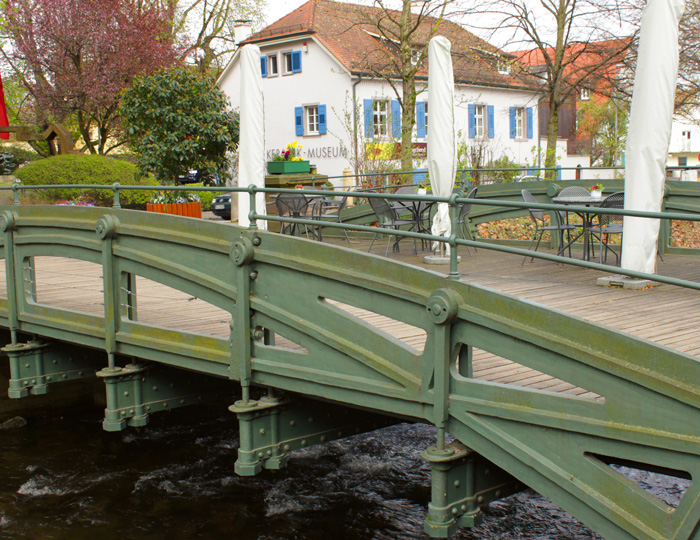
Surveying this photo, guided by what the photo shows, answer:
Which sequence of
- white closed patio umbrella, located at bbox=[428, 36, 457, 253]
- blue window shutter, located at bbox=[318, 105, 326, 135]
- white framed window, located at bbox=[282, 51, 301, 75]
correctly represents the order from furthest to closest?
1. white framed window, located at bbox=[282, 51, 301, 75]
2. blue window shutter, located at bbox=[318, 105, 326, 135]
3. white closed patio umbrella, located at bbox=[428, 36, 457, 253]

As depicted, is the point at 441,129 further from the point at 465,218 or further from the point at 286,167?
the point at 286,167

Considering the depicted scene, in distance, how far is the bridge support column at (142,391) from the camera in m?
6.72

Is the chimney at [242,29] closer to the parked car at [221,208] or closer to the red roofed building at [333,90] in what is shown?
the parked car at [221,208]

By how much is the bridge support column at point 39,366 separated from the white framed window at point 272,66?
3159 cm

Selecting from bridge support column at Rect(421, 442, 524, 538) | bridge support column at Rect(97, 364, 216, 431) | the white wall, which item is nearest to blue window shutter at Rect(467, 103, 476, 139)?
the white wall

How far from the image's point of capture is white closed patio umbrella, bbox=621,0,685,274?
23.1 ft

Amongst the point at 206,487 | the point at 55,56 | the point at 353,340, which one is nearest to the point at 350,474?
the point at 206,487

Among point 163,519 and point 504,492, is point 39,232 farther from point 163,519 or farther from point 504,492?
point 504,492

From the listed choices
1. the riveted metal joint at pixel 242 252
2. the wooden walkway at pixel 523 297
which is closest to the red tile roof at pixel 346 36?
the wooden walkway at pixel 523 297

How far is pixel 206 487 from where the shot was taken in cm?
809

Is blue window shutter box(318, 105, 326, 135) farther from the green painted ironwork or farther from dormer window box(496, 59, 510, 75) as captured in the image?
the green painted ironwork

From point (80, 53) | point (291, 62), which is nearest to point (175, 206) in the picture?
point (80, 53)

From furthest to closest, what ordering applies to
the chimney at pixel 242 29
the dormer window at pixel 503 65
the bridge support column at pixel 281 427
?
the dormer window at pixel 503 65
the chimney at pixel 242 29
the bridge support column at pixel 281 427

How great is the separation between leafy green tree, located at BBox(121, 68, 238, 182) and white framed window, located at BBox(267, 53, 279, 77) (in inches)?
867
